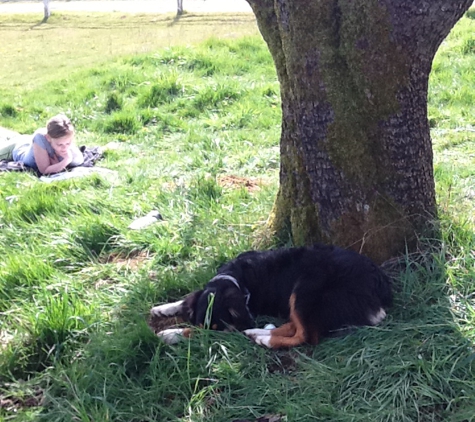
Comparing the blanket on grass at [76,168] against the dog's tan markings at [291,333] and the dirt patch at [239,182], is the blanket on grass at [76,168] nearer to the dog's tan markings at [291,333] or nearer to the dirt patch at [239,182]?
the dirt patch at [239,182]

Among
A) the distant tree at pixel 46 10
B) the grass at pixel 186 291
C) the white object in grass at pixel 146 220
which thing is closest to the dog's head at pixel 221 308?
the grass at pixel 186 291

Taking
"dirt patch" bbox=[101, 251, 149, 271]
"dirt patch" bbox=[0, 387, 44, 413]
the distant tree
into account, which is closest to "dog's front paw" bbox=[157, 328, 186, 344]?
"dirt patch" bbox=[0, 387, 44, 413]

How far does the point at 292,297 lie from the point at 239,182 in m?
2.60

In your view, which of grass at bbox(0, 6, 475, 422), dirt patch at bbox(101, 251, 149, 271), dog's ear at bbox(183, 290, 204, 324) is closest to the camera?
grass at bbox(0, 6, 475, 422)

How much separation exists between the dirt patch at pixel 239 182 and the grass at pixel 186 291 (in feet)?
0.10

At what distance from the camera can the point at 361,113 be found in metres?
3.68

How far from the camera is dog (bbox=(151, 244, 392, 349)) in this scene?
132 inches

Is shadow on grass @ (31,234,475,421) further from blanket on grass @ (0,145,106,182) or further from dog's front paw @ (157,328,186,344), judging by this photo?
blanket on grass @ (0,145,106,182)

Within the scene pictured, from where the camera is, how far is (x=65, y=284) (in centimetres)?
415

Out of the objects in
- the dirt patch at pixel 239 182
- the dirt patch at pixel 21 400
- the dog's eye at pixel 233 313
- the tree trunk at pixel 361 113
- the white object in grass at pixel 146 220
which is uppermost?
the tree trunk at pixel 361 113

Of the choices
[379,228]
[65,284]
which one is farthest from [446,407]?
[65,284]

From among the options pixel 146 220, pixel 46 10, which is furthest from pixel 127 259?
pixel 46 10

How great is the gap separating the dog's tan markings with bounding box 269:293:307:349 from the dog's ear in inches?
21.0

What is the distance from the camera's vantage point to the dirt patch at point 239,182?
19.2 feet
